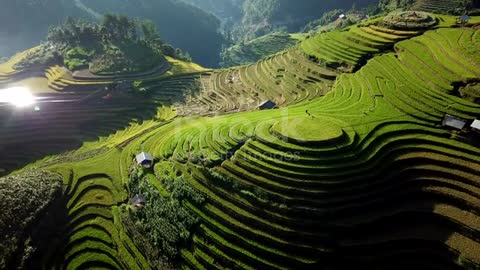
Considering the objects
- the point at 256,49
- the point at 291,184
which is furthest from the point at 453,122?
the point at 256,49

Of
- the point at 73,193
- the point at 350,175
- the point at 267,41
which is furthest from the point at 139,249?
the point at 267,41

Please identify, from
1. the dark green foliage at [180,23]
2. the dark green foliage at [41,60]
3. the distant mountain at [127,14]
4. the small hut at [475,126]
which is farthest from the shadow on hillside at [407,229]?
the dark green foliage at [180,23]

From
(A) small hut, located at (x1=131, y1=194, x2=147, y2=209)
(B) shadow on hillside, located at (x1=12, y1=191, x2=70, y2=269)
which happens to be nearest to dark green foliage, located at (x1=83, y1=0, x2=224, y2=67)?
(A) small hut, located at (x1=131, y1=194, x2=147, y2=209)

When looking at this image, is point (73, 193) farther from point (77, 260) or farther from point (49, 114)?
point (49, 114)

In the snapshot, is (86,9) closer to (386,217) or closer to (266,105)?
(266,105)

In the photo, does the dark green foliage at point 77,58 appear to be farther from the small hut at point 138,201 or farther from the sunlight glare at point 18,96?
the small hut at point 138,201

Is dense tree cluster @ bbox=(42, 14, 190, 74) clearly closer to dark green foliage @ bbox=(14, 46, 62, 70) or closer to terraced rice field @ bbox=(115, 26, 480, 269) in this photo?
dark green foliage @ bbox=(14, 46, 62, 70)
